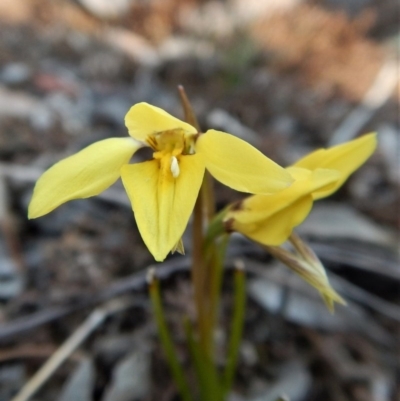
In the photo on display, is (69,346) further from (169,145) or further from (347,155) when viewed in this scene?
(347,155)

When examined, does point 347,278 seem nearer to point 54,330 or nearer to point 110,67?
point 54,330

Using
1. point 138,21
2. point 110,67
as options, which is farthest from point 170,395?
point 138,21

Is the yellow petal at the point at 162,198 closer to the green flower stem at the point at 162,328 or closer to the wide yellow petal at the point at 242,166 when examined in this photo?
the wide yellow petal at the point at 242,166

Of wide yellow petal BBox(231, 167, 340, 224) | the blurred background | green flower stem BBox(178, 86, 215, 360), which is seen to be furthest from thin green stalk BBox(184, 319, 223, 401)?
wide yellow petal BBox(231, 167, 340, 224)

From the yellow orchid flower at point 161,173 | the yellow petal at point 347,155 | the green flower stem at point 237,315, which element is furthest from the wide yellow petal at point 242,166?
the green flower stem at point 237,315

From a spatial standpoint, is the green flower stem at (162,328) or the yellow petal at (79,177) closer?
the yellow petal at (79,177)

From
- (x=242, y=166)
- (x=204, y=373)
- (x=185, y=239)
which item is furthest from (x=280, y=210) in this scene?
(x=185, y=239)
